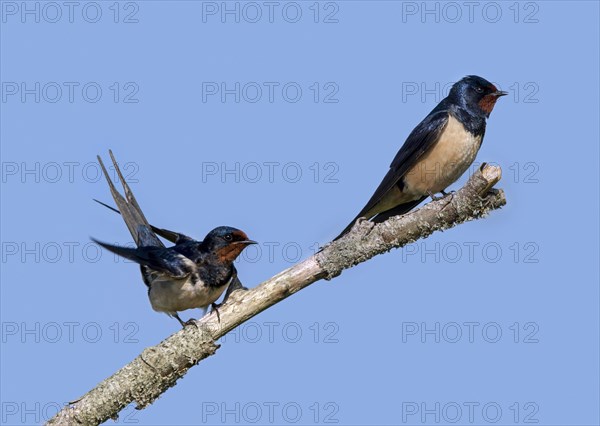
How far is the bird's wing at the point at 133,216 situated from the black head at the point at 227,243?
550 millimetres

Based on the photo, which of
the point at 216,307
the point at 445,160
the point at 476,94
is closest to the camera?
the point at 216,307

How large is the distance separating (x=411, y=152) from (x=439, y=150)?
0.73ft

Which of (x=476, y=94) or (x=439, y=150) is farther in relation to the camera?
(x=476, y=94)

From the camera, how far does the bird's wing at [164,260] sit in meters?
6.20

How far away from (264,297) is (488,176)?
5.75ft

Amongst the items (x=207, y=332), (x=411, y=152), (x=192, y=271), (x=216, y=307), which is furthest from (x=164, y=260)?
(x=411, y=152)

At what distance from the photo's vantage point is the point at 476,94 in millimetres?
8016

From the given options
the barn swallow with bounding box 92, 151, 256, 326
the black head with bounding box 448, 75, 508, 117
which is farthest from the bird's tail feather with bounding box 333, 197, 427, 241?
the barn swallow with bounding box 92, 151, 256, 326

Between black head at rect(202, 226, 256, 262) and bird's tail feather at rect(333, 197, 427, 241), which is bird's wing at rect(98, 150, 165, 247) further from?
bird's tail feather at rect(333, 197, 427, 241)

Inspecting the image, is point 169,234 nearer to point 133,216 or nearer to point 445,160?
point 133,216

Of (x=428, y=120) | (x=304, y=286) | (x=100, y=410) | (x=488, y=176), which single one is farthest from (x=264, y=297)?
(x=428, y=120)

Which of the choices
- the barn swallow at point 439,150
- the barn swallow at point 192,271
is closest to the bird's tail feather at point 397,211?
the barn swallow at point 439,150

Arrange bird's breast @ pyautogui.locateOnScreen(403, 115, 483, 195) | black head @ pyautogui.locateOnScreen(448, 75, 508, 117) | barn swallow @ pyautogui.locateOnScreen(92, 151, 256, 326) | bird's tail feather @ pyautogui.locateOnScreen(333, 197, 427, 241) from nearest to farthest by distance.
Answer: barn swallow @ pyautogui.locateOnScreen(92, 151, 256, 326) → bird's breast @ pyautogui.locateOnScreen(403, 115, 483, 195) → black head @ pyautogui.locateOnScreen(448, 75, 508, 117) → bird's tail feather @ pyautogui.locateOnScreen(333, 197, 427, 241)

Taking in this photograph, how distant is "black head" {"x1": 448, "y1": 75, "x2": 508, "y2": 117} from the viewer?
7.97 metres
